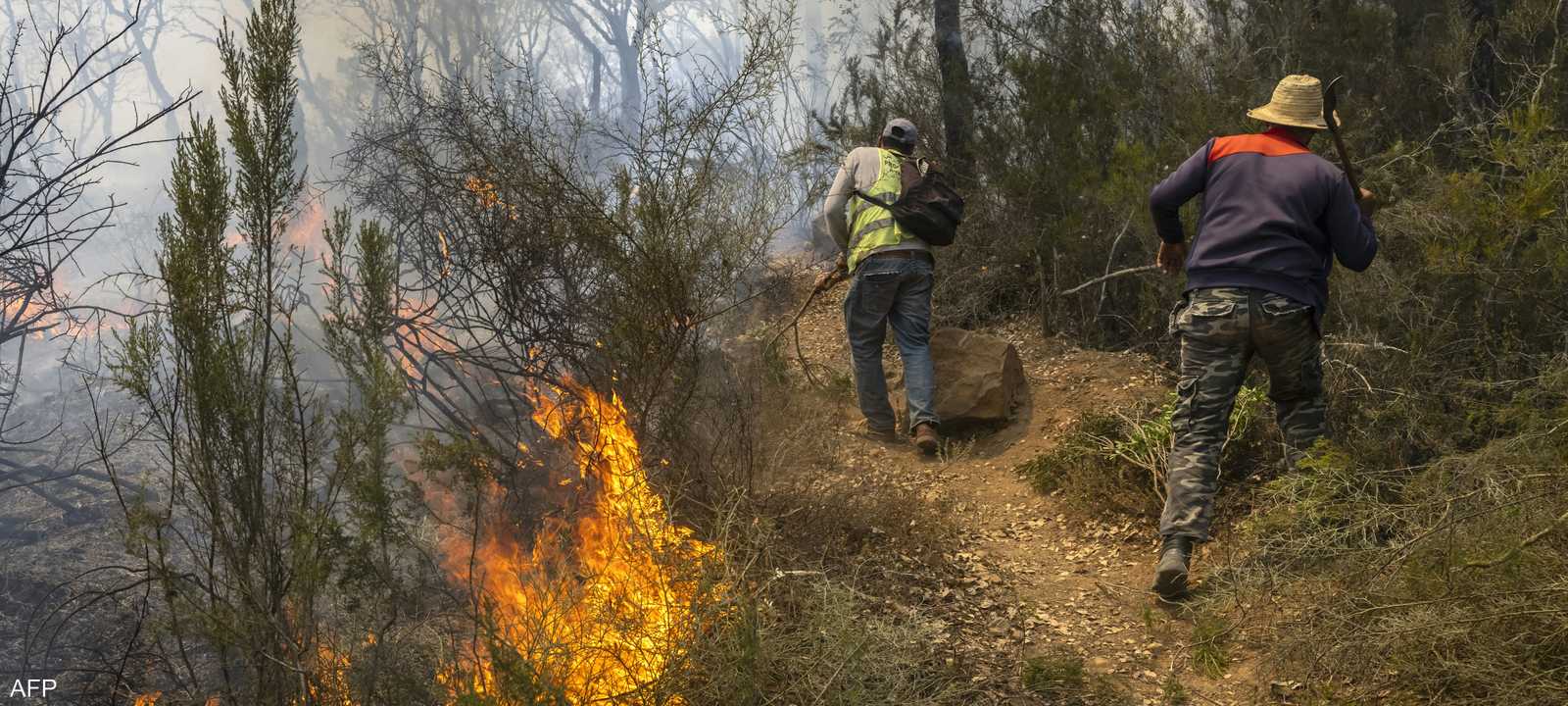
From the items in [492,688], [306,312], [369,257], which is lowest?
[492,688]

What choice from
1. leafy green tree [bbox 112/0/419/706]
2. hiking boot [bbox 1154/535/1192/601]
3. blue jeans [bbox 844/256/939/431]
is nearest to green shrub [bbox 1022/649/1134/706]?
hiking boot [bbox 1154/535/1192/601]

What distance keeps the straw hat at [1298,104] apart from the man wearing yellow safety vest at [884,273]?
2.03 meters

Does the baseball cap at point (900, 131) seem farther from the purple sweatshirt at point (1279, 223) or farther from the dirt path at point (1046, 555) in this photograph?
the purple sweatshirt at point (1279, 223)

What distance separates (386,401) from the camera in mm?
3332

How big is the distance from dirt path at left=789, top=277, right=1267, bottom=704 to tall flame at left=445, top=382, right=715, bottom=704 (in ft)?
3.30

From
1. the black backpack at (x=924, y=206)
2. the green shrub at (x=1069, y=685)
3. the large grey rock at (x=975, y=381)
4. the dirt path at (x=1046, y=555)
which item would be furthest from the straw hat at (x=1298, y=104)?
the large grey rock at (x=975, y=381)

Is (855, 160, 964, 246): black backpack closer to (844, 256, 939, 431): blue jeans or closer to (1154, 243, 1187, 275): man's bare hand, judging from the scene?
(844, 256, 939, 431): blue jeans

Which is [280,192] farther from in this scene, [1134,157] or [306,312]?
[306,312]

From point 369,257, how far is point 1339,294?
4130 millimetres

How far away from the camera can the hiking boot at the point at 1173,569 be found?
327 centimetres

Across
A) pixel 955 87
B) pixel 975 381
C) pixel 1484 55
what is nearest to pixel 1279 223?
pixel 975 381

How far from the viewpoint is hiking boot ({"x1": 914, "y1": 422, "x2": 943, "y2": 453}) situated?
5.13 meters

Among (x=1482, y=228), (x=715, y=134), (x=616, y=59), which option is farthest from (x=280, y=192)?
(x=616, y=59)

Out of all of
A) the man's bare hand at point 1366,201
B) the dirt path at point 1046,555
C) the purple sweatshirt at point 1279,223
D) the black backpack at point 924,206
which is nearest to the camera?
the dirt path at point 1046,555
